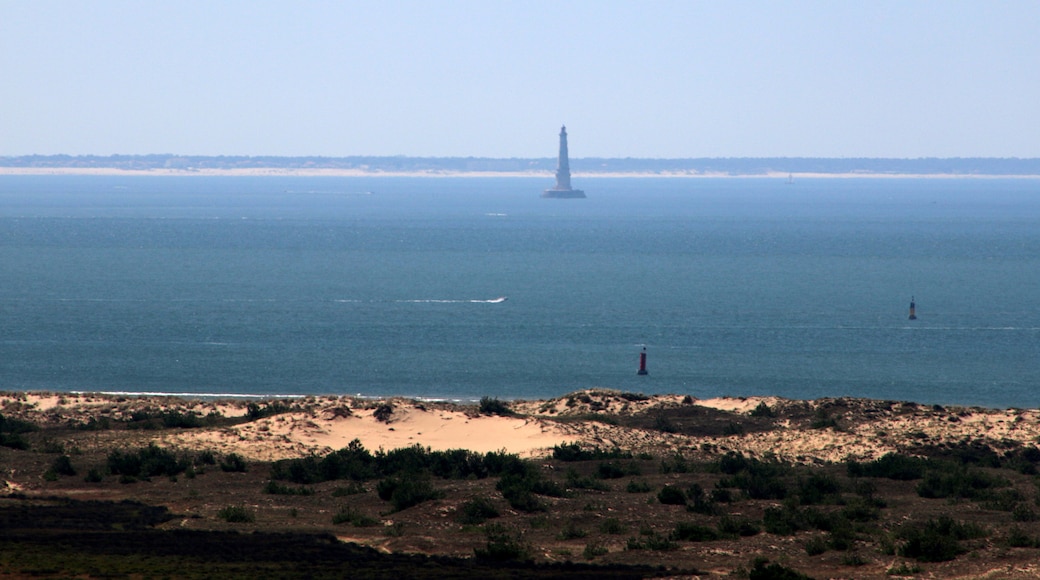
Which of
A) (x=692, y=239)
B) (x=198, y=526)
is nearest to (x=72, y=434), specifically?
(x=198, y=526)

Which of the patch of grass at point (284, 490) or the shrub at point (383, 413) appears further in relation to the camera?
the shrub at point (383, 413)

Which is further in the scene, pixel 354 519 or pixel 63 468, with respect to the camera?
→ pixel 63 468

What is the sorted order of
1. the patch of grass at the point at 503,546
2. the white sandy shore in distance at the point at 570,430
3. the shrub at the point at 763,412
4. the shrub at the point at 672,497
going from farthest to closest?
1. the shrub at the point at 763,412
2. the white sandy shore in distance at the point at 570,430
3. the shrub at the point at 672,497
4. the patch of grass at the point at 503,546

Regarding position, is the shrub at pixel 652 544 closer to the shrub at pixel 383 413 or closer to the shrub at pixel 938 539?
the shrub at pixel 938 539

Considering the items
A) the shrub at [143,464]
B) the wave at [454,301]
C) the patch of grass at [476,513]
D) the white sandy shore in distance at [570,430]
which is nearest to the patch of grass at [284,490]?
the shrub at [143,464]

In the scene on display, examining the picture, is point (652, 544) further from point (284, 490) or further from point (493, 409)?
point (493, 409)

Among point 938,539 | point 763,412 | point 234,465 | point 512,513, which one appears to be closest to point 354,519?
point 512,513
